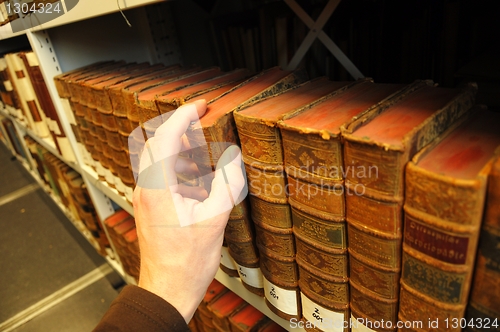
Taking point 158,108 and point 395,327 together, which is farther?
point 158,108

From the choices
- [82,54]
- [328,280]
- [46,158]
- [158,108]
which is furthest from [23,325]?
[328,280]

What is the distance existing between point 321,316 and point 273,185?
0.89ft

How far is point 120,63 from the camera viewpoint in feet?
4.26

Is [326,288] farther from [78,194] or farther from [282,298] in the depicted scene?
[78,194]

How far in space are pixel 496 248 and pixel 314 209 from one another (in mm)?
227

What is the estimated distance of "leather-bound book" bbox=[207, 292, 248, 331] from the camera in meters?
1.02

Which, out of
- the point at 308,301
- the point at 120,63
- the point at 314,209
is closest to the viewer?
the point at 314,209

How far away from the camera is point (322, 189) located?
0.49m

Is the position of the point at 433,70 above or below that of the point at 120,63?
below

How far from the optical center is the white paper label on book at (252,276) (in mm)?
731

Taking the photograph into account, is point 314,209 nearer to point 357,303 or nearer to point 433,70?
point 357,303

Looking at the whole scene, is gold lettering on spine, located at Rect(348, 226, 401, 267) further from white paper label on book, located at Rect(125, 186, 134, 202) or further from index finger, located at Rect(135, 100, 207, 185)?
white paper label on book, located at Rect(125, 186, 134, 202)

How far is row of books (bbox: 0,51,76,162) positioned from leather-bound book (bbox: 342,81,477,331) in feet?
4.25

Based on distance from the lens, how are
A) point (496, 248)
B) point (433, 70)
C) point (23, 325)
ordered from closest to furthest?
point (496, 248)
point (433, 70)
point (23, 325)
